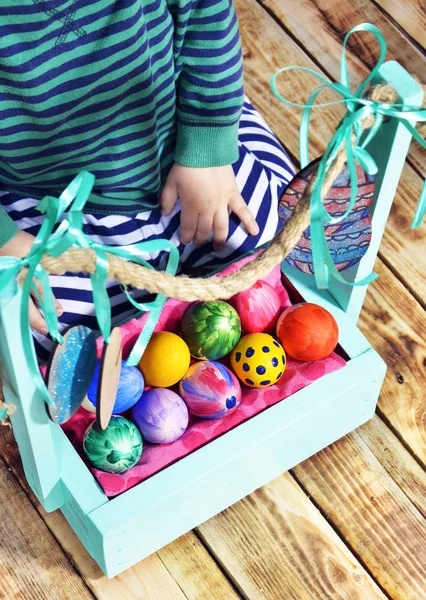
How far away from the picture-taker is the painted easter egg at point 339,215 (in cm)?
81

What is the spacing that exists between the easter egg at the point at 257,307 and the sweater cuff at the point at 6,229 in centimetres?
27

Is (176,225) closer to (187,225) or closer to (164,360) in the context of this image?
(187,225)

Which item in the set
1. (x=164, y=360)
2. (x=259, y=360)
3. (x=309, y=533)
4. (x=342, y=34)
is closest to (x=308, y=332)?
(x=259, y=360)

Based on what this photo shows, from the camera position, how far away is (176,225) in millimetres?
1091

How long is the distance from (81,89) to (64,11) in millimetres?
89

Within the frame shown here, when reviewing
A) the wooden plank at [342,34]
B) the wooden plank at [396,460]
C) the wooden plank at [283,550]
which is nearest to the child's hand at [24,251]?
the wooden plank at [283,550]

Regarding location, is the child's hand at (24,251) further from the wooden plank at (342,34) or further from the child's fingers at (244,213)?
the wooden plank at (342,34)

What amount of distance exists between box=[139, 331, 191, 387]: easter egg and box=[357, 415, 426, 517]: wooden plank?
0.30m

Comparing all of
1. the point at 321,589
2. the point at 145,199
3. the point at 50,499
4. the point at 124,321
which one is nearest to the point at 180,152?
the point at 145,199

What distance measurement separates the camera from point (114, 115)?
0.96 m

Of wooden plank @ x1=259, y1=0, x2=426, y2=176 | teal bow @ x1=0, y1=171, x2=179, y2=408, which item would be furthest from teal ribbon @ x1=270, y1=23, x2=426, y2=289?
wooden plank @ x1=259, y1=0, x2=426, y2=176

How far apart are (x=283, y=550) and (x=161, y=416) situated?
0.84 ft

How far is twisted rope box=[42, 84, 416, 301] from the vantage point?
0.69m

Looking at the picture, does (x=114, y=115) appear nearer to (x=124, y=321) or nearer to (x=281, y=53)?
(x=124, y=321)
